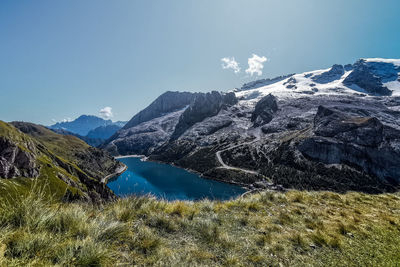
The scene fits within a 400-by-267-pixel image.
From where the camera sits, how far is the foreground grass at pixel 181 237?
3.44 metres

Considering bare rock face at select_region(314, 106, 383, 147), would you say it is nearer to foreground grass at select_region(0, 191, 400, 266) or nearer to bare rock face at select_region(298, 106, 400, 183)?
bare rock face at select_region(298, 106, 400, 183)

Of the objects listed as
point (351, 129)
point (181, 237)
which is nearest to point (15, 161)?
point (181, 237)

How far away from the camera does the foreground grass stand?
3436mm

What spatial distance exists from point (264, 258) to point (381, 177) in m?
168

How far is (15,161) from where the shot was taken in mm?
67875

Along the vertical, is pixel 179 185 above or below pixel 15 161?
below

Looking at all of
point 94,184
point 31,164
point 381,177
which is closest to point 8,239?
point 31,164

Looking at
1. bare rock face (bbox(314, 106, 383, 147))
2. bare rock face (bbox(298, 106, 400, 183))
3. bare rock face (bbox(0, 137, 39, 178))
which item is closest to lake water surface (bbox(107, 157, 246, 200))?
bare rock face (bbox(0, 137, 39, 178))

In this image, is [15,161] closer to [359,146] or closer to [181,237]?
[181,237]

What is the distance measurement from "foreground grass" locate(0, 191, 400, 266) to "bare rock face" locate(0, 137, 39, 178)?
7725 centimetres

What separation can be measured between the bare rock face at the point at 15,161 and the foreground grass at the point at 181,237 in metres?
77.2

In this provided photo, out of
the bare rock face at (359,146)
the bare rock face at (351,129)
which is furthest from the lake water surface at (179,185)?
the bare rock face at (351,129)

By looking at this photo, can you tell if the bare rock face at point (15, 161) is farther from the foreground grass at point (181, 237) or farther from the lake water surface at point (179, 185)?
the foreground grass at point (181, 237)

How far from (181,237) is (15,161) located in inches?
3610
